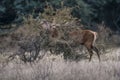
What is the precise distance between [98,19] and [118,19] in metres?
1.96

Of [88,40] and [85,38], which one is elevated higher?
[85,38]

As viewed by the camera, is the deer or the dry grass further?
the deer

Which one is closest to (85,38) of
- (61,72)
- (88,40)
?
(88,40)

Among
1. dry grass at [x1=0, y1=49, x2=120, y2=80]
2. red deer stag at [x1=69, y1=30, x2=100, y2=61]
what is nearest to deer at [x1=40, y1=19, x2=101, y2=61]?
red deer stag at [x1=69, y1=30, x2=100, y2=61]

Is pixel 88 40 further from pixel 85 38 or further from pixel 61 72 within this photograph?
pixel 61 72

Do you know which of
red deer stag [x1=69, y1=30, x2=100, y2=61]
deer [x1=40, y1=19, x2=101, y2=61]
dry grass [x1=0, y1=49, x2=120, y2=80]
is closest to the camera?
dry grass [x1=0, y1=49, x2=120, y2=80]

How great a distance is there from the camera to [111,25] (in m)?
32.2

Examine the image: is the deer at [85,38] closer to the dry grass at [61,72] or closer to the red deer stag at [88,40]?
the red deer stag at [88,40]

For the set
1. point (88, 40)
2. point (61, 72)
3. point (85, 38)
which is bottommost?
point (88, 40)

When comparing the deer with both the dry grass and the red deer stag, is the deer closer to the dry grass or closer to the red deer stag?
the red deer stag

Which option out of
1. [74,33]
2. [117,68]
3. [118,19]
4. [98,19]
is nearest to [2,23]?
[98,19]

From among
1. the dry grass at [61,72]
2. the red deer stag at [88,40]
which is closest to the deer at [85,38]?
the red deer stag at [88,40]

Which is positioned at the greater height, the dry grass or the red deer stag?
the dry grass

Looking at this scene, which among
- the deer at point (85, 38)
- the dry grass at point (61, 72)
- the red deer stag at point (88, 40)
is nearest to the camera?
the dry grass at point (61, 72)
